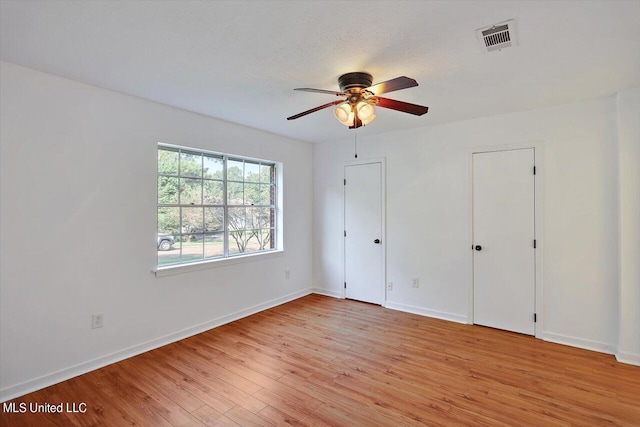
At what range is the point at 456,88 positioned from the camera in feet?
9.12

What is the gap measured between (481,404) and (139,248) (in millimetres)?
3202

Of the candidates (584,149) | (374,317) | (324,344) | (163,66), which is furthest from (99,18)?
(584,149)

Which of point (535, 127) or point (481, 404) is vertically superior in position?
point (535, 127)

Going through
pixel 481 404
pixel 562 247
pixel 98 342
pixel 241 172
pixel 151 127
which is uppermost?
pixel 151 127

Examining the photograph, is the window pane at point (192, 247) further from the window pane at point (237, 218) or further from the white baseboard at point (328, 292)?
the white baseboard at point (328, 292)

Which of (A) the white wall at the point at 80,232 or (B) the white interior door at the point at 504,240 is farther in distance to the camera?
(B) the white interior door at the point at 504,240

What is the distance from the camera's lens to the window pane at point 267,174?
178 inches

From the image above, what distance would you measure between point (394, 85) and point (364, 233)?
111 inches

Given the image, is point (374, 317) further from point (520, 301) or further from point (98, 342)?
point (98, 342)

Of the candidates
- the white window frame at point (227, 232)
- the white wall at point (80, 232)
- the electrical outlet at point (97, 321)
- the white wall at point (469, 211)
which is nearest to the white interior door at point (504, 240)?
the white wall at point (469, 211)

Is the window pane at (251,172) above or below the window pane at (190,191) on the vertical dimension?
above

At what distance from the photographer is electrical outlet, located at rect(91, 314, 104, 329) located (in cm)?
271

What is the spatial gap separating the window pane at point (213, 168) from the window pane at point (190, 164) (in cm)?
7

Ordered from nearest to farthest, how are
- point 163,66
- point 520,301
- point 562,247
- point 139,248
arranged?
point 163,66 → point 139,248 → point 562,247 → point 520,301
